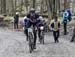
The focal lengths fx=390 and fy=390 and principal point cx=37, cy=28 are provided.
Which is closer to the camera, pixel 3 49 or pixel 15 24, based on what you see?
pixel 3 49

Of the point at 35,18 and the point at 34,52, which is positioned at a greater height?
the point at 35,18

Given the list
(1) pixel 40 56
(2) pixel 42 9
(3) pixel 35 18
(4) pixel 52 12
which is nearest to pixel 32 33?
(3) pixel 35 18

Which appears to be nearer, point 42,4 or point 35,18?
point 35,18

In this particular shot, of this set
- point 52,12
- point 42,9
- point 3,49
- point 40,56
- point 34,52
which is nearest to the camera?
point 40,56

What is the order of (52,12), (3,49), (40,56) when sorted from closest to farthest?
(40,56) < (3,49) < (52,12)

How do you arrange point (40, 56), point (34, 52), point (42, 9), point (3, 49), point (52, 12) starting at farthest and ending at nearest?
1. point (42, 9)
2. point (52, 12)
3. point (3, 49)
4. point (34, 52)
5. point (40, 56)

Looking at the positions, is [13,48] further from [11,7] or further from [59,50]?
[11,7]

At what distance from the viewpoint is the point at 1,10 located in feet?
150

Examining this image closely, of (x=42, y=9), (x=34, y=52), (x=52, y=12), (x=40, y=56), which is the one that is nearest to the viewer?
(x=40, y=56)

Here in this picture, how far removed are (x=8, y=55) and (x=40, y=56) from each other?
51.9 inches

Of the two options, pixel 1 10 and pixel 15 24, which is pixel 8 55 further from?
pixel 1 10

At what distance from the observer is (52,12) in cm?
3144

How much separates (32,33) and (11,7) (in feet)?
102

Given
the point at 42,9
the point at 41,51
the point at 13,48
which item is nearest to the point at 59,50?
the point at 41,51
